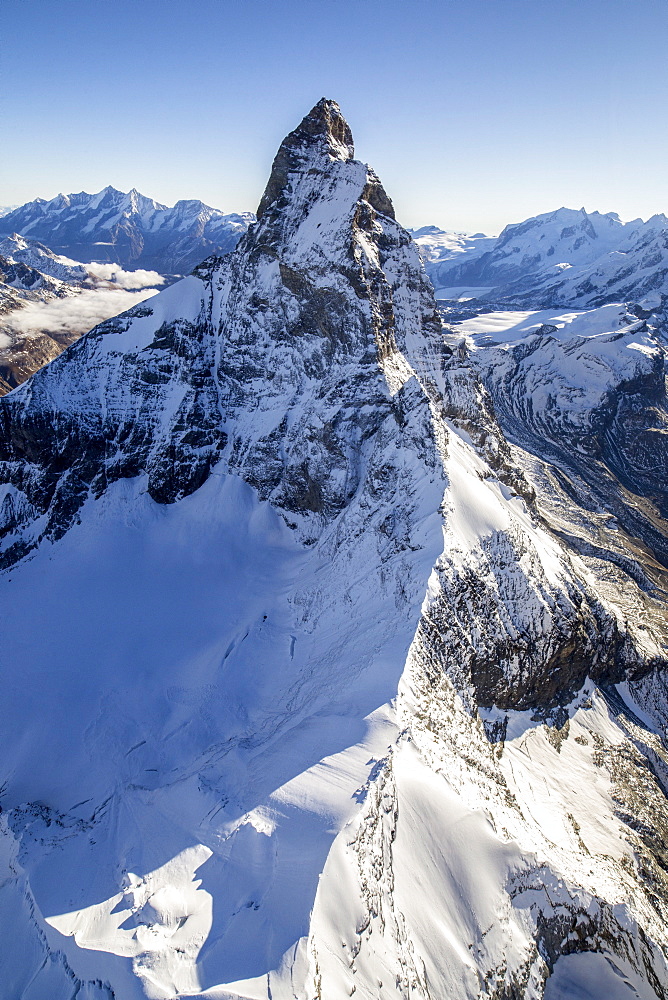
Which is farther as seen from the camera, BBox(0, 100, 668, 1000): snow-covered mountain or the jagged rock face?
the jagged rock face

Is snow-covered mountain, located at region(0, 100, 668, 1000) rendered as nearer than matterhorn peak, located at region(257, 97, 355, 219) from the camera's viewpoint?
Yes

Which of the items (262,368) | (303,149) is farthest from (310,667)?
(303,149)

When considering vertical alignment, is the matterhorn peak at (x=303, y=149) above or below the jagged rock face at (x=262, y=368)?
above

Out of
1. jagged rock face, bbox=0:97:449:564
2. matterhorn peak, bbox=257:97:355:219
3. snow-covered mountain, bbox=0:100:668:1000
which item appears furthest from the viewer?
matterhorn peak, bbox=257:97:355:219

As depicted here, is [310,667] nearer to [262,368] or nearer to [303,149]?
[262,368]

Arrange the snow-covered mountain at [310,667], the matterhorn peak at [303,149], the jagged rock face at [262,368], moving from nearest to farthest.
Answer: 1. the snow-covered mountain at [310,667]
2. the jagged rock face at [262,368]
3. the matterhorn peak at [303,149]

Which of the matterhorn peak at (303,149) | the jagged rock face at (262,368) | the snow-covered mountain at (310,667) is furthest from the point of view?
the matterhorn peak at (303,149)

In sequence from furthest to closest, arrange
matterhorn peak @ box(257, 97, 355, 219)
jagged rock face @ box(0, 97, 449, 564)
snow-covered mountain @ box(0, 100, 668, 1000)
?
matterhorn peak @ box(257, 97, 355, 219)
jagged rock face @ box(0, 97, 449, 564)
snow-covered mountain @ box(0, 100, 668, 1000)

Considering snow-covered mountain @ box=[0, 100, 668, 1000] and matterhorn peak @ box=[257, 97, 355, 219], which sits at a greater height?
matterhorn peak @ box=[257, 97, 355, 219]

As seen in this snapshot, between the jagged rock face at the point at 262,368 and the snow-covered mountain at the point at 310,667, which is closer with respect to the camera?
the snow-covered mountain at the point at 310,667
